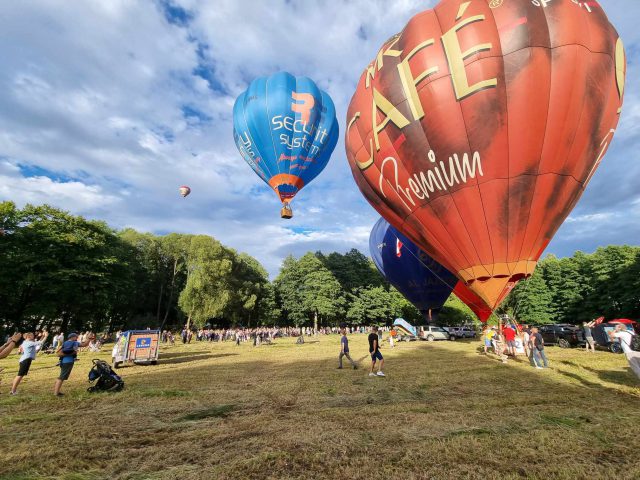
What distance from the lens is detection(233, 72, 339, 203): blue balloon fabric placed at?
2273 centimetres

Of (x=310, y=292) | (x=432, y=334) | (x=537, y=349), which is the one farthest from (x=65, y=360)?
(x=310, y=292)

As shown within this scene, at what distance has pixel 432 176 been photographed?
33.1 feet

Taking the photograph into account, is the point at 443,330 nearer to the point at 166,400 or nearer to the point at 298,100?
the point at 298,100

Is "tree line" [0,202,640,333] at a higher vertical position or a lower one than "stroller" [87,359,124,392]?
higher

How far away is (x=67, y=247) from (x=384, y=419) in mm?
35900

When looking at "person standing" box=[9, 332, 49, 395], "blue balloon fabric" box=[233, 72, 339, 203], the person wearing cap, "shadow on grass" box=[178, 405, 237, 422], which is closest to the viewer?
"shadow on grass" box=[178, 405, 237, 422]

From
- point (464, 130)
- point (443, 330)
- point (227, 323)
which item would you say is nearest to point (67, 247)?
point (227, 323)

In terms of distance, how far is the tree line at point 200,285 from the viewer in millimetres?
29484

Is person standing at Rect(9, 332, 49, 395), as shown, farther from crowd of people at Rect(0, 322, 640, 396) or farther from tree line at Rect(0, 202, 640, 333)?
tree line at Rect(0, 202, 640, 333)

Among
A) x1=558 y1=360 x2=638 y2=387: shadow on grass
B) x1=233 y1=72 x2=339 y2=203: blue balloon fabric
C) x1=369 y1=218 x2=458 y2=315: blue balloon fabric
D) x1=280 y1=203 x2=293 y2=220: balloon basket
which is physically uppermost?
x1=233 y1=72 x2=339 y2=203: blue balloon fabric

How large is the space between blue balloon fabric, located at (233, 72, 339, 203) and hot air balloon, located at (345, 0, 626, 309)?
42.7 ft

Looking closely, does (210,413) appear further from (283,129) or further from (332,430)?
(283,129)

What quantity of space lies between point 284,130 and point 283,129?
0.09m

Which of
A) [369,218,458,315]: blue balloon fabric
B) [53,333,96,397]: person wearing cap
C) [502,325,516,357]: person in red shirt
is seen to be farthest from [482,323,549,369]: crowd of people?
[53,333,96,397]: person wearing cap
